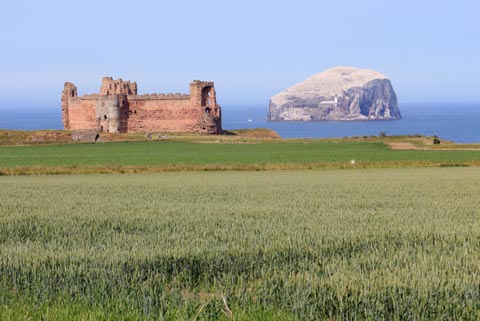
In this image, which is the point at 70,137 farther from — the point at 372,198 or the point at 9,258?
the point at 9,258

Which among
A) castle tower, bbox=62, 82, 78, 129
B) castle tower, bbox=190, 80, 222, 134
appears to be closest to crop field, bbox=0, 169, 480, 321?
castle tower, bbox=190, 80, 222, 134

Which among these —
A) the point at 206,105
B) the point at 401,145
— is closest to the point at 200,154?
the point at 401,145

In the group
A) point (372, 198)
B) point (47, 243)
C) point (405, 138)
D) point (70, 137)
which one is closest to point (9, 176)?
point (372, 198)

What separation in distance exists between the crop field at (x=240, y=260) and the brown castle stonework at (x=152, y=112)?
2287 inches

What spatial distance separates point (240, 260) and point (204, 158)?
1327 inches

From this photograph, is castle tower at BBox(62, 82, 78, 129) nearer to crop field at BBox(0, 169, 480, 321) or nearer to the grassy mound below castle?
the grassy mound below castle

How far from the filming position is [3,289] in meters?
8.96

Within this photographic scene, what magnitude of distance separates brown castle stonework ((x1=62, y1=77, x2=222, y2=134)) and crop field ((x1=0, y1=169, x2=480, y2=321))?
58091 mm

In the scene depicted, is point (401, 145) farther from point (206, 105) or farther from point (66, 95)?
point (66, 95)

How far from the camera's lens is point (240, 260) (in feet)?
32.7

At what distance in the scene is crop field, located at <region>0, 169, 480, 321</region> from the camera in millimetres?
7816

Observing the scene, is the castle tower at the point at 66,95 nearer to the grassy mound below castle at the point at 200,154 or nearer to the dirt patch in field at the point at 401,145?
the grassy mound below castle at the point at 200,154

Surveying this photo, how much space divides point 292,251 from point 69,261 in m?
3.26

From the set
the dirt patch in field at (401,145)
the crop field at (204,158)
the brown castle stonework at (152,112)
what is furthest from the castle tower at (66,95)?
the dirt patch in field at (401,145)
